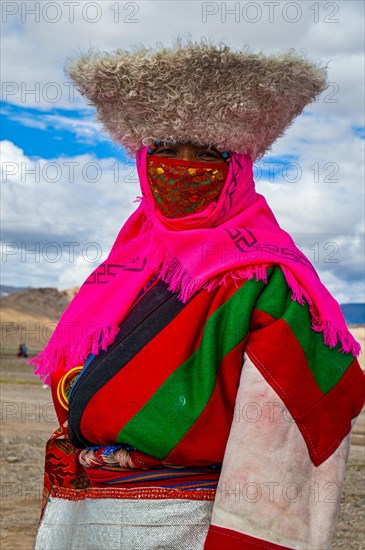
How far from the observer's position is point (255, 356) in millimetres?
2350

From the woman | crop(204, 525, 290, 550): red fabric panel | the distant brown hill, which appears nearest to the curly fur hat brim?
the woman

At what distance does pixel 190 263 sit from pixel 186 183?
27cm

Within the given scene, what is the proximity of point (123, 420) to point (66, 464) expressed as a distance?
54 cm

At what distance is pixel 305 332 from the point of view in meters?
2.38

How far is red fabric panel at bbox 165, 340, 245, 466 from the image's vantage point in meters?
2.40

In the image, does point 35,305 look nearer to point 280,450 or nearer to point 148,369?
point 148,369

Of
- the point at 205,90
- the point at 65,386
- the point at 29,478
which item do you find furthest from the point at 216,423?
the point at 29,478

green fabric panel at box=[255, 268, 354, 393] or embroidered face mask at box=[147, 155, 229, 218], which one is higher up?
embroidered face mask at box=[147, 155, 229, 218]

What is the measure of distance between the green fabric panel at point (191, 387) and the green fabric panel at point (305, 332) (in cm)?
4

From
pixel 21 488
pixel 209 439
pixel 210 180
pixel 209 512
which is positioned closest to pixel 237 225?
pixel 210 180

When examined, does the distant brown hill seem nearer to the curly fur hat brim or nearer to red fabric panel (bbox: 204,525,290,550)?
the curly fur hat brim

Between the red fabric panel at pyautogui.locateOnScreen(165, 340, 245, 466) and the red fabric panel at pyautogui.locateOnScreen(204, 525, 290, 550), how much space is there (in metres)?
0.21

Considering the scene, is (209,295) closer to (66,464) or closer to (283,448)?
(283,448)

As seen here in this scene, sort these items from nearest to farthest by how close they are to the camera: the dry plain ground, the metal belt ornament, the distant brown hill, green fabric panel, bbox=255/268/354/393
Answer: green fabric panel, bbox=255/268/354/393
the metal belt ornament
the dry plain ground
the distant brown hill
